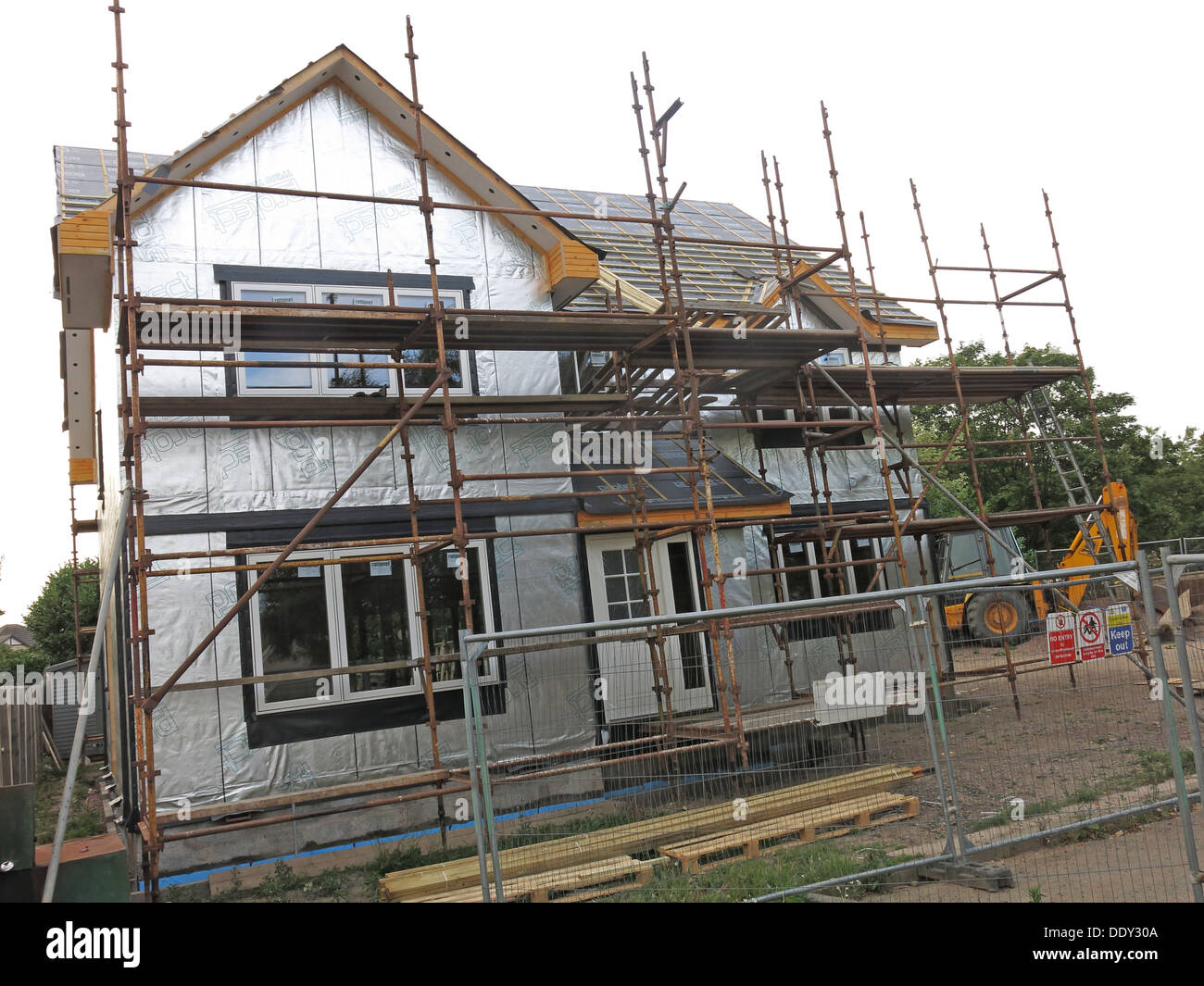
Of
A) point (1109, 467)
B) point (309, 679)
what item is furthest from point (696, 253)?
point (1109, 467)

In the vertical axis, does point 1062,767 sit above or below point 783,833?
above

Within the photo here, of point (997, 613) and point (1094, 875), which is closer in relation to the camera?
point (1094, 875)

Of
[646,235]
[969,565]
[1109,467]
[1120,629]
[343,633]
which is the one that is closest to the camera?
[1120,629]

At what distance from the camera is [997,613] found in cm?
1627

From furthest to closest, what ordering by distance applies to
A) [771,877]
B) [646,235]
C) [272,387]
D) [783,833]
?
[646,235], [272,387], [783,833], [771,877]

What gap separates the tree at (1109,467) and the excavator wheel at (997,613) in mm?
11558

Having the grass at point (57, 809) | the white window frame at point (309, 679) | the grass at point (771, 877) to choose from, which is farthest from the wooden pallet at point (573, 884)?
the grass at point (57, 809)

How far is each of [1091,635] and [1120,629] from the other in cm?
18

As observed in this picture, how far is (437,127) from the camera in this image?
451 inches

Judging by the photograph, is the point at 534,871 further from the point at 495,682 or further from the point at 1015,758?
the point at 495,682

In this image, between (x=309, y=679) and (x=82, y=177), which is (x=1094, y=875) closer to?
(x=309, y=679)

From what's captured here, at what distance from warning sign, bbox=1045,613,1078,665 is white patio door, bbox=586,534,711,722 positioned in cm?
404
